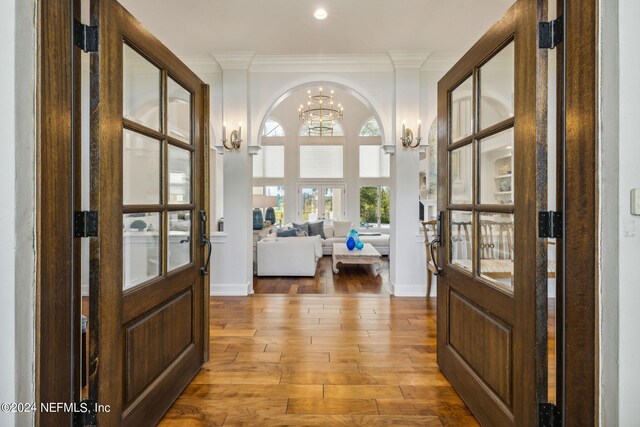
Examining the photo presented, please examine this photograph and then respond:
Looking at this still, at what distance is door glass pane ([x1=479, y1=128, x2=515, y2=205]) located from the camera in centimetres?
156

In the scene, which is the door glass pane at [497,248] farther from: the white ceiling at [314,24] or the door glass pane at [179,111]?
the white ceiling at [314,24]

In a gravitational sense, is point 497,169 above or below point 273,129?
below

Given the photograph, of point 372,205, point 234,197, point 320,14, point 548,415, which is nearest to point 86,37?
point 548,415

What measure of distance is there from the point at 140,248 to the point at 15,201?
625 millimetres

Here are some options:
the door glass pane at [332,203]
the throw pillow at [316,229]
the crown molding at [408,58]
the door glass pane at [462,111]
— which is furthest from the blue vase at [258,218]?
the door glass pane at [462,111]

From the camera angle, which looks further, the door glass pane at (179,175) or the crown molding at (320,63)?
the crown molding at (320,63)

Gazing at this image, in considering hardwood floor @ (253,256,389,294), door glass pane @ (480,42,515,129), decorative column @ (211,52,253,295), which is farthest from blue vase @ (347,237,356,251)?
door glass pane @ (480,42,515,129)

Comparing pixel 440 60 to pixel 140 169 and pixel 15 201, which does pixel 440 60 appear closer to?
pixel 140 169

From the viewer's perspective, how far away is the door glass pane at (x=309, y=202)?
9406mm

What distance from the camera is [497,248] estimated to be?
66.0 inches

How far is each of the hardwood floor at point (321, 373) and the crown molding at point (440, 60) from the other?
A: 9.86 ft

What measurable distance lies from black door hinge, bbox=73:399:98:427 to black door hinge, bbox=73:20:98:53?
1373 mm

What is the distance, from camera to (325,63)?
169 inches

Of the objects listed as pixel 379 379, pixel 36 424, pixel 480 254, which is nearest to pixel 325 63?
pixel 480 254
